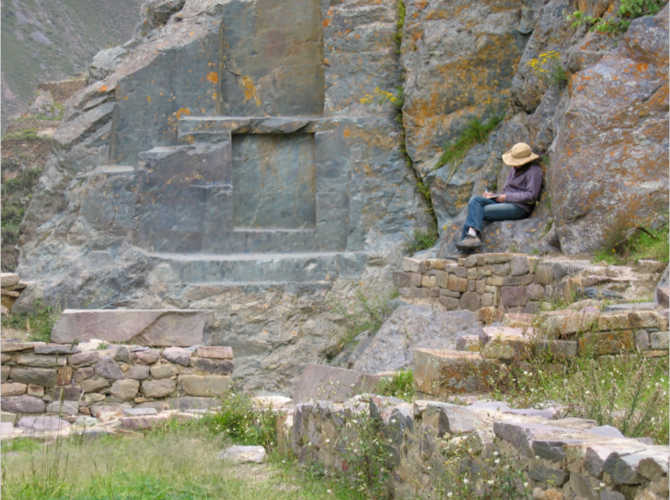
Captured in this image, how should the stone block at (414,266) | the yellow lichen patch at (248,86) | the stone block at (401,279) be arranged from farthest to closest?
the yellow lichen patch at (248,86)
the stone block at (401,279)
the stone block at (414,266)

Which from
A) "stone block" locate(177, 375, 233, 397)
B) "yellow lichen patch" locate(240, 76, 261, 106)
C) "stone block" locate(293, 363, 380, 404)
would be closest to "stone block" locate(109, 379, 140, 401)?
"stone block" locate(177, 375, 233, 397)

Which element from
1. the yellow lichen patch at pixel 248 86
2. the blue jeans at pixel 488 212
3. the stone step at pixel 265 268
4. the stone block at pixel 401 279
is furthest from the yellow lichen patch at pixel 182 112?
the blue jeans at pixel 488 212

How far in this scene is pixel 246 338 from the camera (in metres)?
10.2

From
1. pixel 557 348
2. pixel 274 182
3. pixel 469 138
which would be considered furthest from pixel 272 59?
→ pixel 557 348

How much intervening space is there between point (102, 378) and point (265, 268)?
14.5ft

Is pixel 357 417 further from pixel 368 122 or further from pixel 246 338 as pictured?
pixel 368 122

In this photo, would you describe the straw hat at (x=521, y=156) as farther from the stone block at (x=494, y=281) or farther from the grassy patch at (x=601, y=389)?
the grassy patch at (x=601, y=389)

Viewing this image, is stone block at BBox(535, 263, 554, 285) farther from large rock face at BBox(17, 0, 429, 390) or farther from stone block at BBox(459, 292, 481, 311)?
large rock face at BBox(17, 0, 429, 390)

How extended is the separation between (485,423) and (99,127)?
10.0 meters

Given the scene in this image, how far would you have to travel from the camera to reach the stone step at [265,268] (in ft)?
34.3

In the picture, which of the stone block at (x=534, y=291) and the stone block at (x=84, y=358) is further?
the stone block at (x=534, y=291)

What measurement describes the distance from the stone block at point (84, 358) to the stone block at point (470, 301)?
397 cm

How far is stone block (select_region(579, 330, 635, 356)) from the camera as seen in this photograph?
4.40 meters

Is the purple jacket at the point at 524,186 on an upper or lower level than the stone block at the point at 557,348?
upper
